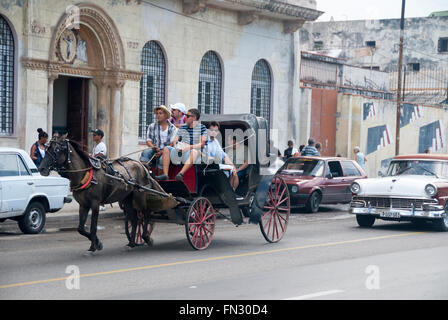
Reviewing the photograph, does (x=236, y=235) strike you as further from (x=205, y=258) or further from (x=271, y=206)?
(x=205, y=258)

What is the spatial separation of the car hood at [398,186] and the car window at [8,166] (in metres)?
7.16

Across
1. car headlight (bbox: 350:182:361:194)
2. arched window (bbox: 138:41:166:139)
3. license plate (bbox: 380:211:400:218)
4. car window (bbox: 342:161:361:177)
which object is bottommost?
license plate (bbox: 380:211:400:218)

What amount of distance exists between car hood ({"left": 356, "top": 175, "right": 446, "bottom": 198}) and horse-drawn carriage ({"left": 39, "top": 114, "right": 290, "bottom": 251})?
9.61ft

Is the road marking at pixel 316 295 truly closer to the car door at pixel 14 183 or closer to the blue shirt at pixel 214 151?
the blue shirt at pixel 214 151

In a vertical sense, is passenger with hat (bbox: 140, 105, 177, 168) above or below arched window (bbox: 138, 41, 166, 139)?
below

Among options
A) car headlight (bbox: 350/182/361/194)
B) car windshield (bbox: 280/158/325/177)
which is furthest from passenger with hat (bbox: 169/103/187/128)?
car windshield (bbox: 280/158/325/177)

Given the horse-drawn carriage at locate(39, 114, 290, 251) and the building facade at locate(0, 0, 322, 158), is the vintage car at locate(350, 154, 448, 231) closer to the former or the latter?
the horse-drawn carriage at locate(39, 114, 290, 251)

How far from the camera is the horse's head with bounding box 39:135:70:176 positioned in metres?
9.98

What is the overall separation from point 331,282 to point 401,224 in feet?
26.8

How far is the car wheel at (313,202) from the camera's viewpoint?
18.8m

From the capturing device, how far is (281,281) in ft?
28.4

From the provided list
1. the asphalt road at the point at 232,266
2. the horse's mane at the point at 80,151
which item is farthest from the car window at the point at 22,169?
the horse's mane at the point at 80,151

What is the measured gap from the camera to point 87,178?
33.8 feet

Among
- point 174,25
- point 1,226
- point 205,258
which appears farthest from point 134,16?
point 205,258
